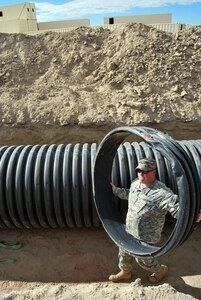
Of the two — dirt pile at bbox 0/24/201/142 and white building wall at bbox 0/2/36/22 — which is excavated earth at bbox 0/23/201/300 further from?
white building wall at bbox 0/2/36/22

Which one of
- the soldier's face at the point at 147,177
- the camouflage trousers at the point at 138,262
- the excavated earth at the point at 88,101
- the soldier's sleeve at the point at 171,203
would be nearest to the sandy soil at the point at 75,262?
the excavated earth at the point at 88,101

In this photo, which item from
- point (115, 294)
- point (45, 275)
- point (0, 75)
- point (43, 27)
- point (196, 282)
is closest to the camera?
point (115, 294)

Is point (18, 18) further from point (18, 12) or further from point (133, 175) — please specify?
point (133, 175)

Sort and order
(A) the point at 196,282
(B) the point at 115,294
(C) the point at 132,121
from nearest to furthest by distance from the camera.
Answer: (B) the point at 115,294 → (A) the point at 196,282 → (C) the point at 132,121

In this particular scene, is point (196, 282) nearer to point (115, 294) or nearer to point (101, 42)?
point (115, 294)

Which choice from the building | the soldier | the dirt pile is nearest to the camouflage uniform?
the soldier

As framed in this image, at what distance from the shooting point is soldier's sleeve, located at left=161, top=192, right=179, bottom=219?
12.2 ft

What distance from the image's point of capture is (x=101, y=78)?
28.3 feet

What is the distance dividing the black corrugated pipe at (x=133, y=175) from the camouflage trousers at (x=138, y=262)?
0.64ft

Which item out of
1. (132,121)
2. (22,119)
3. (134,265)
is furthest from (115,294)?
(22,119)

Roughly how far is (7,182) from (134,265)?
85.6 inches

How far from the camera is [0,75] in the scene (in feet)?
28.7

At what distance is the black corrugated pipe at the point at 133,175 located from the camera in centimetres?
358

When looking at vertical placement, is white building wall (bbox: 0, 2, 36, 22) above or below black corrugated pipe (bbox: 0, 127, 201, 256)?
above
